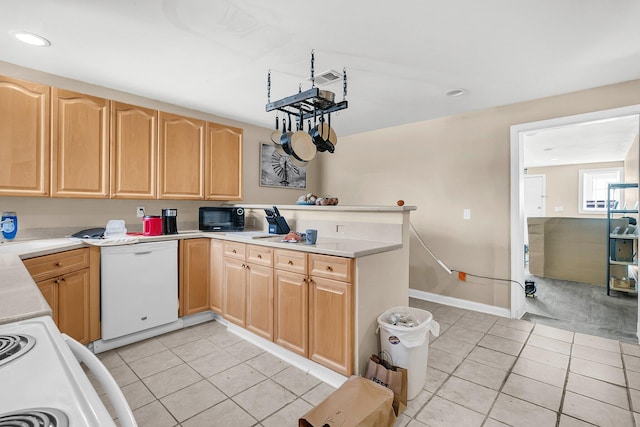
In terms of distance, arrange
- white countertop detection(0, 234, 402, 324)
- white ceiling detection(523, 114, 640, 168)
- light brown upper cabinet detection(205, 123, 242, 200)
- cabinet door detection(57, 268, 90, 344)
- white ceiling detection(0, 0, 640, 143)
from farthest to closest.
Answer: white ceiling detection(523, 114, 640, 168) < light brown upper cabinet detection(205, 123, 242, 200) < cabinet door detection(57, 268, 90, 344) < white ceiling detection(0, 0, 640, 143) < white countertop detection(0, 234, 402, 324)

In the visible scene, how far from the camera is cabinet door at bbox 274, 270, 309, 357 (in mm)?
2268

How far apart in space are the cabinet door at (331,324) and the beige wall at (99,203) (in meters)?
2.22

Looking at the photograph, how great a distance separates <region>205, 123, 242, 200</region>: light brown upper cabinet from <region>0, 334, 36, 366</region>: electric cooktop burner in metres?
2.93

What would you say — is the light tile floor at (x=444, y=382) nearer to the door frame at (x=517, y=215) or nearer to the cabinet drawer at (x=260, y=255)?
the door frame at (x=517, y=215)

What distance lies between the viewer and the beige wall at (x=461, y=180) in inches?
127

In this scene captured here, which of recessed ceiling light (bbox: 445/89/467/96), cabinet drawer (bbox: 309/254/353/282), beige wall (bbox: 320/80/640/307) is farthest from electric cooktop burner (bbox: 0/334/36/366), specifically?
recessed ceiling light (bbox: 445/89/467/96)

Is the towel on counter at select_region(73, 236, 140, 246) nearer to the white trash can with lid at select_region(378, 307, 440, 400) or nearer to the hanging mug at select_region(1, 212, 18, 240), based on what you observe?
the hanging mug at select_region(1, 212, 18, 240)

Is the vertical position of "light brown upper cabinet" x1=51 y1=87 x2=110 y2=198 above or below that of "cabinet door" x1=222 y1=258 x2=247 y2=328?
above

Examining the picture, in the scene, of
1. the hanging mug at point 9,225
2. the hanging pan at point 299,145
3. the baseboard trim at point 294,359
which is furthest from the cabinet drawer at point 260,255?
the hanging mug at point 9,225

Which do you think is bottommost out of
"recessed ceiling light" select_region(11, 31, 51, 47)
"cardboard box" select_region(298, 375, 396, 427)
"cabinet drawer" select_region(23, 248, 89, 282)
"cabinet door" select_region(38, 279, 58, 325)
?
"cardboard box" select_region(298, 375, 396, 427)

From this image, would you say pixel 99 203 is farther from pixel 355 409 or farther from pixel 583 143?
pixel 583 143

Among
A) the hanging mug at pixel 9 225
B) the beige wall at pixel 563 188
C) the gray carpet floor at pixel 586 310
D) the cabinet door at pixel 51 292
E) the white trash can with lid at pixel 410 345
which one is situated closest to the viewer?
the white trash can with lid at pixel 410 345

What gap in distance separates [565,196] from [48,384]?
9.53 metres

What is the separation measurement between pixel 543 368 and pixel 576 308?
192cm
